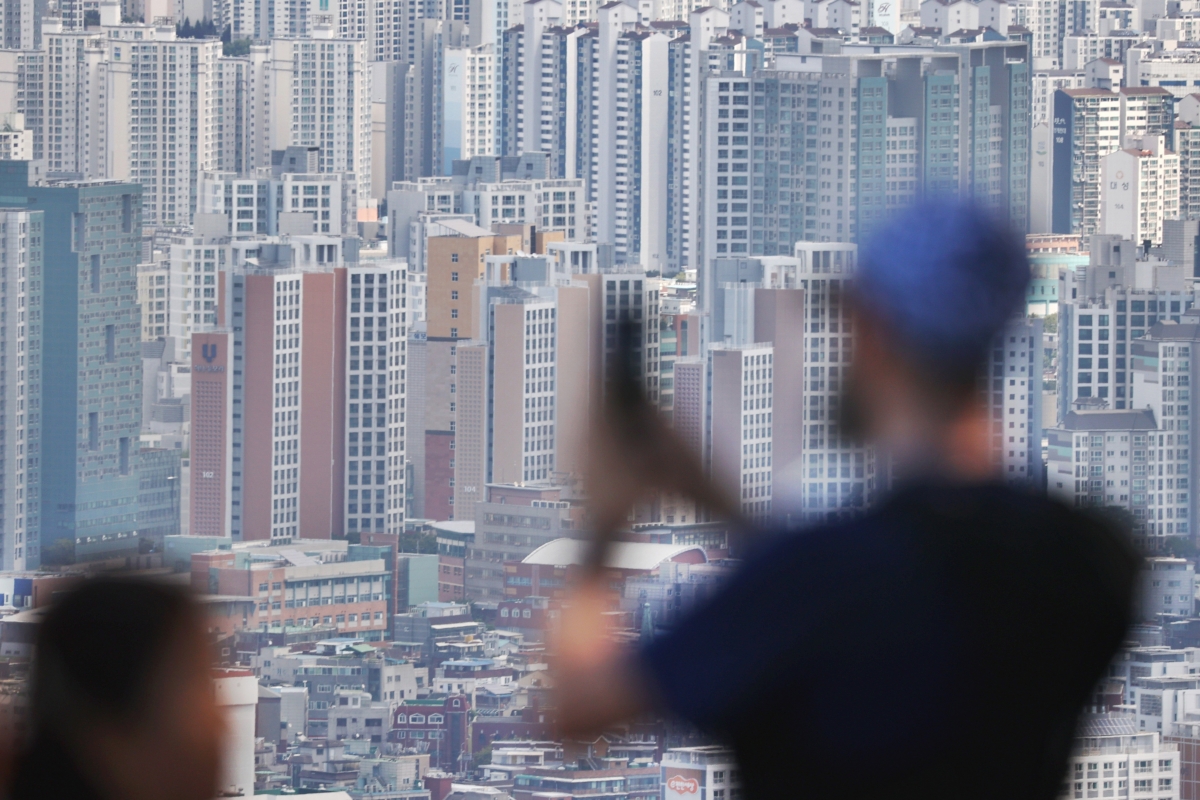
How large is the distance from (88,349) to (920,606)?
397 inches

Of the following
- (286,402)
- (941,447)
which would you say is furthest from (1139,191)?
(941,447)

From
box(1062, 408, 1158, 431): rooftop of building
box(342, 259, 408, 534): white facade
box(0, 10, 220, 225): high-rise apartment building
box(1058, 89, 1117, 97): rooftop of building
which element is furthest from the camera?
box(0, 10, 220, 225): high-rise apartment building

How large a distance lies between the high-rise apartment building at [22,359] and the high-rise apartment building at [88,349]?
0.10 ft

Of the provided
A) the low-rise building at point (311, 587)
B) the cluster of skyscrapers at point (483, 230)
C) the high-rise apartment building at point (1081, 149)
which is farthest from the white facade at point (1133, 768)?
the high-rise apartment building at point (1081, 149)

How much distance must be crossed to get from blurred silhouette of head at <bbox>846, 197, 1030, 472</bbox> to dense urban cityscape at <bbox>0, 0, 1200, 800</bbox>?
3.38 metres

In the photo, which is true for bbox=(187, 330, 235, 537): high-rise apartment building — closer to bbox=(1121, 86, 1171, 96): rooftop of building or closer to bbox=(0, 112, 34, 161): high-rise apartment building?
bbox=(0, 112, 34, 161): high-rise apartment building

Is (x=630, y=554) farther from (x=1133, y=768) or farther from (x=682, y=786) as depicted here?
(x=1133, y=768)

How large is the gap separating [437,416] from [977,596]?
908 cm

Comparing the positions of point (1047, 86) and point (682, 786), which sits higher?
point (1047, 86)

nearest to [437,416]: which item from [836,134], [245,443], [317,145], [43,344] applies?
[245,443]

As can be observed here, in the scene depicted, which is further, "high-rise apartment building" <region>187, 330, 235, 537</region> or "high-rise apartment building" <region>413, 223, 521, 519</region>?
"high-rise apartment building" <region>413, 223, 521, 519</region>

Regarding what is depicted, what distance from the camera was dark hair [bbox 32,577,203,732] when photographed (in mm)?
486

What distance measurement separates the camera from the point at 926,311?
1.75 ft

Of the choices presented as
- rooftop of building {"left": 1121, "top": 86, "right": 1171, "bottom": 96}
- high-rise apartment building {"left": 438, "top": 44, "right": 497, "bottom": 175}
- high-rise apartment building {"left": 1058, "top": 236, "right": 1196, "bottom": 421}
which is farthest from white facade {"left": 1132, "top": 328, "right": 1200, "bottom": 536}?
high-rise apartment building {"left": 438, "top": 44, "right": 497, "bottom": 175}
